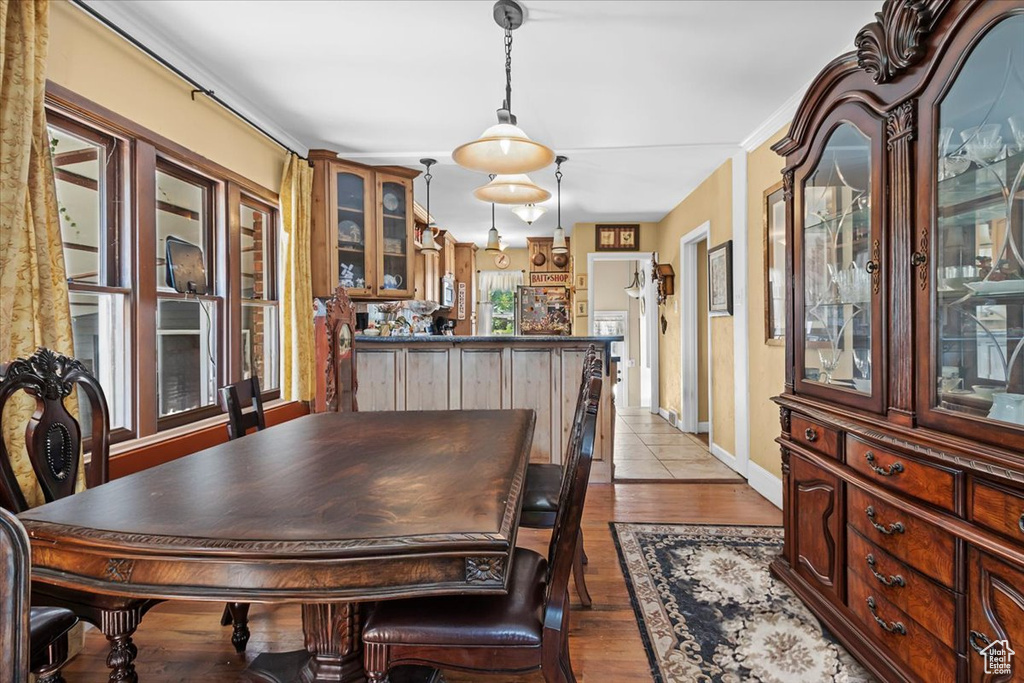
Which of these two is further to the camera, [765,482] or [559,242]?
[559,242]

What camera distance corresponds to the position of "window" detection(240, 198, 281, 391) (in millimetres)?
3523

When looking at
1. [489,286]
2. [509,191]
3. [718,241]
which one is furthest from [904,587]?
[489,286]

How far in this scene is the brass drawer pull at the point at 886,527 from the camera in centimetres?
158

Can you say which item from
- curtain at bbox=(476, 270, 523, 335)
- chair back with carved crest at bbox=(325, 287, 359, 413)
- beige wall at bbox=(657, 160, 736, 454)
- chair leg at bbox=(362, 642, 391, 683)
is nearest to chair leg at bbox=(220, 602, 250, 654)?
chair leg at bbox=(362, 642, 391, 683)

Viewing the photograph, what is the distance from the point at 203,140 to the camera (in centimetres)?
293

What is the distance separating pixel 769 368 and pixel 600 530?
5.37 ft

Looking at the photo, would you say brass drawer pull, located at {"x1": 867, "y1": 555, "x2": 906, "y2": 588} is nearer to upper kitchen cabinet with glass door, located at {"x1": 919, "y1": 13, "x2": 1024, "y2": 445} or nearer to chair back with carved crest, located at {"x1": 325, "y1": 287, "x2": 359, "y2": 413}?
upper kitchen cabinet with glass door, located at {"x1": 919, "y1": 13, "x2": 1024, "y2": 445}

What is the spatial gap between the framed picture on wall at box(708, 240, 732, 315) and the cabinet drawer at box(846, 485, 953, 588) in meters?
2.72

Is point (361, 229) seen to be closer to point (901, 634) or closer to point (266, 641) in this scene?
point (266, 641)

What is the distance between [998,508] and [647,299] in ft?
21.6

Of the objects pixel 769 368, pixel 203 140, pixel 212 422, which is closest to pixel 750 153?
pixel 769 368

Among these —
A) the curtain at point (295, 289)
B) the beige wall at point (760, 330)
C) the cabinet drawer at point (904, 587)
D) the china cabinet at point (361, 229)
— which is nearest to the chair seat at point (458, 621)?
the cabinet drawer at point (904, 587)

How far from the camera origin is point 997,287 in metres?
1.35

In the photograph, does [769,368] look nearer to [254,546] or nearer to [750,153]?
[750,153]
